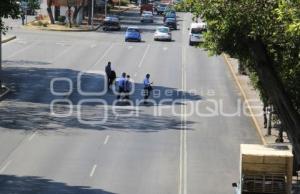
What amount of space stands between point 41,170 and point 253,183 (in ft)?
26.9

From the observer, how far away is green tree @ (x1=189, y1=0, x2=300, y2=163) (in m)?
19.8

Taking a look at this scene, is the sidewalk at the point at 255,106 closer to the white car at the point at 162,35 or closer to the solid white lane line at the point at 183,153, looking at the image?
the solid white lane line at the point at 183,153

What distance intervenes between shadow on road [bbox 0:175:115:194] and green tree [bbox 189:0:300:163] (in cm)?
617

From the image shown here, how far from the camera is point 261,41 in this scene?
69.4 ft

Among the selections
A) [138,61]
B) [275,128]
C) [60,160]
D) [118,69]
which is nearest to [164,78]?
[118,69]

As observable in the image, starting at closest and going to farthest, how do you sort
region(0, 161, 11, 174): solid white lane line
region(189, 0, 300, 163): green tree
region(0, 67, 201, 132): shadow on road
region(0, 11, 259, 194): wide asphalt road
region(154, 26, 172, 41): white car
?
region(189, 0, 300, 163): green tree, region(0, 11, 259, 194): wide asphalt road, region(0, 161, 11, 174): solid white lane line, region(0, 67, 201, 132): shadow on road, region(154, 26, 172, 41): white car

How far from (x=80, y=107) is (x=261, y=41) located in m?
19.3

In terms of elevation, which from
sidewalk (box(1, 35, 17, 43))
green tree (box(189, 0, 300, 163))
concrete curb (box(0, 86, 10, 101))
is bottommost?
concrete curb (box(0, 86, 10, 101))

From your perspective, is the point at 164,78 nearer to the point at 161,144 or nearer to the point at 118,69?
the point at 118,69

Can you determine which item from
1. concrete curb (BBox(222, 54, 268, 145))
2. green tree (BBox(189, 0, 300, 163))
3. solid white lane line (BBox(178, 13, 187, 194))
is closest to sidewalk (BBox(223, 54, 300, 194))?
concrete curb (BBox(222, 54, 268, 145))

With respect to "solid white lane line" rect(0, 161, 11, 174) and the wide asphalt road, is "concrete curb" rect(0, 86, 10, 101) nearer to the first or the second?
the wide asphalt road

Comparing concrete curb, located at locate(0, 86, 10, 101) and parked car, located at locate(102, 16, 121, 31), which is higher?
parked car, located at locate(102, 16, 121, 31)

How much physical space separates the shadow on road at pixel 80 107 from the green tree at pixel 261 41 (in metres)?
12.6

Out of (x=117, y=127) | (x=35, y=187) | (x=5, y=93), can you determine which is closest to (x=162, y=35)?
(x=5, y=93)
